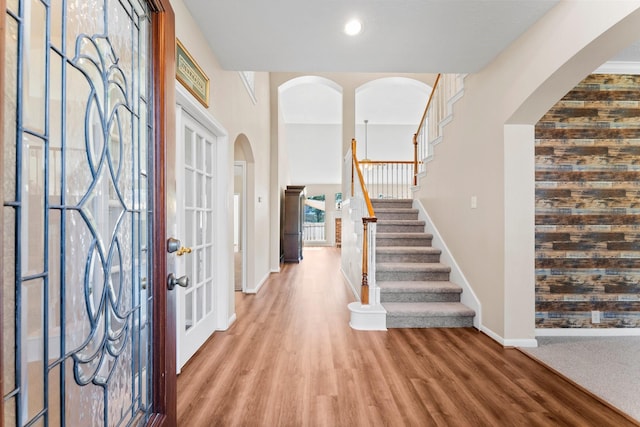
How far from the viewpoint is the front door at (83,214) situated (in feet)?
2.10

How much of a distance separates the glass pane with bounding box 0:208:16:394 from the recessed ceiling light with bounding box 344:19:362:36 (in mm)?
2384

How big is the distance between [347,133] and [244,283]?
372 centimetres

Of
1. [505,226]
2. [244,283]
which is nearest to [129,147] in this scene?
[505,226]

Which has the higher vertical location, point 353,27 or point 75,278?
point 353,27

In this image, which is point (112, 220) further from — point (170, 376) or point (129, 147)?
point (170, 376)

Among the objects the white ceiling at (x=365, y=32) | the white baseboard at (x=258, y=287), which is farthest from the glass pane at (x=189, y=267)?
the white baseboard at (x=258, y=287)

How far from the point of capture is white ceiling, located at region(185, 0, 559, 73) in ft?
Answer: 7.14

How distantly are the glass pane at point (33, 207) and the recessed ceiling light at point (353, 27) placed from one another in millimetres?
2236

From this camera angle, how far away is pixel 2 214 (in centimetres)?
57

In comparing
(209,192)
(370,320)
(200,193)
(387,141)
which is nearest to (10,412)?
(200,193)

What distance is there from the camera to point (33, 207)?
70cm

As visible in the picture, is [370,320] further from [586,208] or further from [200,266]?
[586,208]

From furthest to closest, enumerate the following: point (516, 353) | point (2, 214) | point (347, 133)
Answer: point (347, 133) → point (516, 353) → point (2, 214)

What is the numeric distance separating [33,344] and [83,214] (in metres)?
0.33
